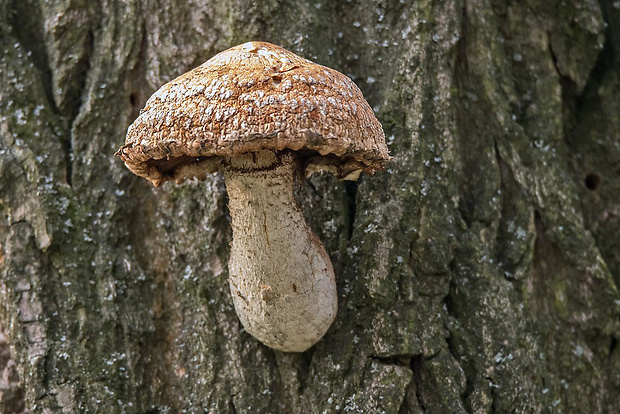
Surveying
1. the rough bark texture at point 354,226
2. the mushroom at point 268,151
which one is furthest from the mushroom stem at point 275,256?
the rough bark texture at point 354,226

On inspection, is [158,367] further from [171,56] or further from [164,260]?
[171,56]

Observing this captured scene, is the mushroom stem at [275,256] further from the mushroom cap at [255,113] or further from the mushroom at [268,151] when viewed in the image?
the mushroom cap at [255,113]

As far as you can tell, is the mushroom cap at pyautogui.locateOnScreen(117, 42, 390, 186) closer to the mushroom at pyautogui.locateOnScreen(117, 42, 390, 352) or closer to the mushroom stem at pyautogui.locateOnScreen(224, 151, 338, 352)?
the mushroom at pyautogui.locateOnScreen(117, 42, 390, 352)

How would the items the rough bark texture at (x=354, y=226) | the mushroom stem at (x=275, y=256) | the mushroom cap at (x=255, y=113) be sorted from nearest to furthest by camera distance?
the mushroom cap at (x=255, y=113), the mushroom stem at (x=275, y=256), the rough bark texture at (x=354, y=226)

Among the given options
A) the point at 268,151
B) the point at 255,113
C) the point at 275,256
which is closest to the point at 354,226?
the point at 275,256

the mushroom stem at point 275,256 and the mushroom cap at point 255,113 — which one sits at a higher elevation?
the mushroom cap at point 255,113

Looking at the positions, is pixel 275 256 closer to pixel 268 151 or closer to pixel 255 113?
pixel 268 151

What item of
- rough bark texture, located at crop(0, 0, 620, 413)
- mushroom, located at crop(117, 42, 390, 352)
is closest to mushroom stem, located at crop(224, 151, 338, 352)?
mushroom, located at crop(117, 42, 390, 352)

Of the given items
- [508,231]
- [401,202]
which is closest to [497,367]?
[508,231]
